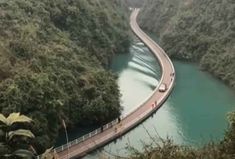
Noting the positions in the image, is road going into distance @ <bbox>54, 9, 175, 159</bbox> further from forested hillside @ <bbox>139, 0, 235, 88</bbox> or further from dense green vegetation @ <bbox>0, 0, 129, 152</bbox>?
forested hillside @ <bbox>139, 0, 235, 88</bbox>

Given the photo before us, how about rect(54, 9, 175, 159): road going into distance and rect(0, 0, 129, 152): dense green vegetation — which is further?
rect(54, 9, 175, 159): road going into distance

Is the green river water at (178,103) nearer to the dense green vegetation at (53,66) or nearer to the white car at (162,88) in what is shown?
the white car at (162,88)

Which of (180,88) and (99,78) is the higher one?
(99,78)

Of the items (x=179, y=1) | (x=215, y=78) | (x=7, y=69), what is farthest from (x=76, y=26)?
(x=179, y=1)

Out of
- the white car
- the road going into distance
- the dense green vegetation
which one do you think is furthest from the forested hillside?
the dense green vegetation

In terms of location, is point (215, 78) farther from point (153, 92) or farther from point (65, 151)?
point (65, 151)

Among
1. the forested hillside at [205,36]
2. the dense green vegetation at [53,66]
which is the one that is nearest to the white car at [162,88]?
the dense green vegetation at [53,66]
